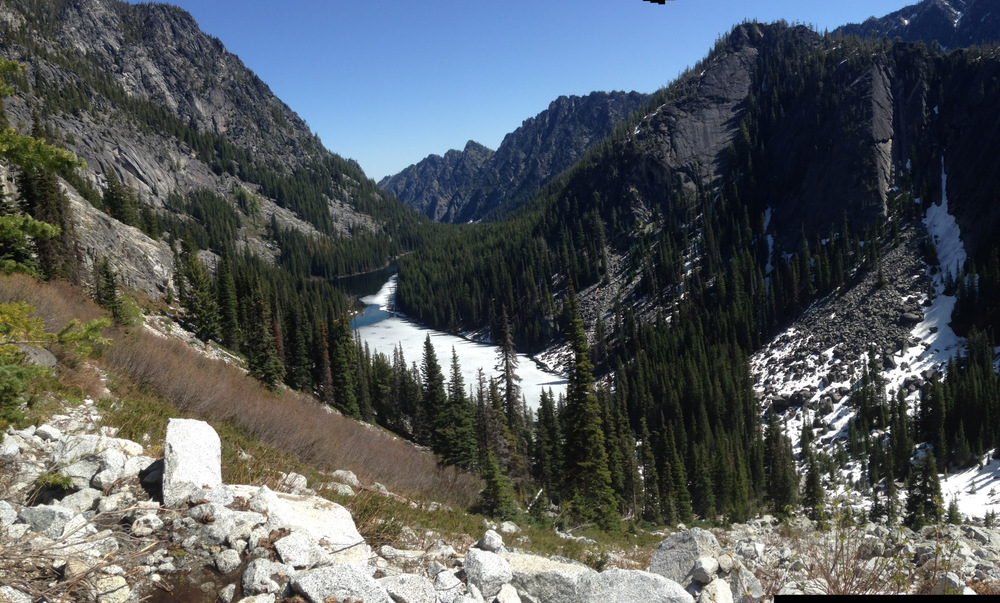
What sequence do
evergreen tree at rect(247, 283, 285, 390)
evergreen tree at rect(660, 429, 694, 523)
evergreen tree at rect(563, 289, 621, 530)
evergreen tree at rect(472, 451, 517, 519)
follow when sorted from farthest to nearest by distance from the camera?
evergreen tree at rect(660, 429, 694, 523) → evergreen tree at rect(247, 283, 285, 390) → evergreen tree at rect(563, 289, 621, 530) → evergreen tree at rect(472, 451, 517, 519)

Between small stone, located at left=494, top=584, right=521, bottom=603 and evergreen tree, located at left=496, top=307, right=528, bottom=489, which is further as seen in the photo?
evergreen tree, located at left=496, top=307, right=528, bottom=489

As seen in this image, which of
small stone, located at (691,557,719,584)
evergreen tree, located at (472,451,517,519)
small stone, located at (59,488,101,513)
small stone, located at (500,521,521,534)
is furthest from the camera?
evergreen tree, located at (472,451,517,519)

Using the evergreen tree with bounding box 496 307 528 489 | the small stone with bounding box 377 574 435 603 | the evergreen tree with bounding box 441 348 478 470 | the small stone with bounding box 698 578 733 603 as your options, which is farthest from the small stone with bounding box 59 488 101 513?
the evergreen tree with bounding box 496 307 528 489

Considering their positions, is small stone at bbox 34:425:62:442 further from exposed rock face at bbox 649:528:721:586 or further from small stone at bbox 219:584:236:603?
exposed rock face at bbox 649:528:721:586

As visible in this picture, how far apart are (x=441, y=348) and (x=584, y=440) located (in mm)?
95491

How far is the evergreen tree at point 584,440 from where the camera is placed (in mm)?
27609

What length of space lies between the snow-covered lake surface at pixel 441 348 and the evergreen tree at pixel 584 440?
1718 inches

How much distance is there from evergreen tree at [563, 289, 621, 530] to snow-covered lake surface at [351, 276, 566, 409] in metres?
43.6

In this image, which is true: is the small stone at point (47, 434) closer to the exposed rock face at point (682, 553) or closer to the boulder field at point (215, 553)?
the boulder field at point (215, 553)

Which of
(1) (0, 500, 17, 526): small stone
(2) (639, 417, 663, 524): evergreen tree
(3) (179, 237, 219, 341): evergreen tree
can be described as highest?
(3) (179, 237, 219, 341): evergreen tree

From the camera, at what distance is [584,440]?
28.4 metres

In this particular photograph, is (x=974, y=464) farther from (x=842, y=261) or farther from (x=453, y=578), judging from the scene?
(x=453, y=578)

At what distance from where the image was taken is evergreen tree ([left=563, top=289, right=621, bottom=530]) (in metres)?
27.6

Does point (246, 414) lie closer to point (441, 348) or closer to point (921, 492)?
point (921, 492)
